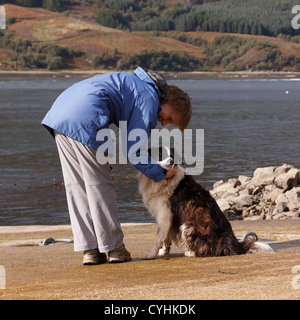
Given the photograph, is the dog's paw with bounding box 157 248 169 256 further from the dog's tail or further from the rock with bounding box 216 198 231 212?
the rock with bounding box 216 198 231 212

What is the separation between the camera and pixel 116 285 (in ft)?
17.2

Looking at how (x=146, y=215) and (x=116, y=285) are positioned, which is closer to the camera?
(x=116, y=285)

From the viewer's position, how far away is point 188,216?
6012 millimetres

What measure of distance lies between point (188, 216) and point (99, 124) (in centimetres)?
129

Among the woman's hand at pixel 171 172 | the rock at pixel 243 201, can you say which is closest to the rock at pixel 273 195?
the rock at pixel 243 201

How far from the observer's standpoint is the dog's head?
5.71 meters

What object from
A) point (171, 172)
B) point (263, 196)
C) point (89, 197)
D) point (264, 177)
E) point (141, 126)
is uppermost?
point (141, 126)

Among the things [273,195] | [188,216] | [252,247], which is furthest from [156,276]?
[273,195]

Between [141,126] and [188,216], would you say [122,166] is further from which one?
[141,126]

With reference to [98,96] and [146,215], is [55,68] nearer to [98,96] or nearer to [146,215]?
[146,215]

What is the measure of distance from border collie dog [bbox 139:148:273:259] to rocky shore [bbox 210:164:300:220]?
8099mm

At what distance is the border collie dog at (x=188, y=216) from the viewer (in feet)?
19.6
